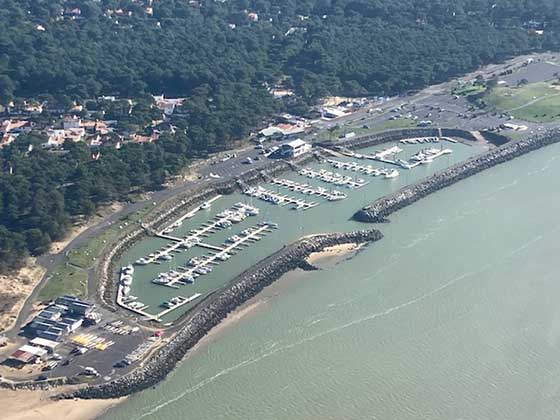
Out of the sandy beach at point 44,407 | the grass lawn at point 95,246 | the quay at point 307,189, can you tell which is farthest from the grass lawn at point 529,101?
the sandy beach at point 44,407

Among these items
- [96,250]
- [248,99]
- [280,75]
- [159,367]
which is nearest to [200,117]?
[248,99]

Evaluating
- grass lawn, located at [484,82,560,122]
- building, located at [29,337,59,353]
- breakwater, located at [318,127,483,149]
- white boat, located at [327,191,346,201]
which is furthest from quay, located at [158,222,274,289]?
grass lawn, located at [484,82,560,122]

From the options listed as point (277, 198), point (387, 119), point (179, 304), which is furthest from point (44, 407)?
point (387, 119)

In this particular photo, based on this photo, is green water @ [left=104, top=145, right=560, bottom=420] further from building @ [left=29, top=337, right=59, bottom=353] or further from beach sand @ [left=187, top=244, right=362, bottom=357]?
building @ [left=29, top=337, right=59, bottom=353]

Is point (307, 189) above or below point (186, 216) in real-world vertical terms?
below

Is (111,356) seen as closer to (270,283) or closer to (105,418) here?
(105,418)

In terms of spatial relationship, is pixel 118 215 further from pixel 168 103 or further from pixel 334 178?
pixel 168 103
